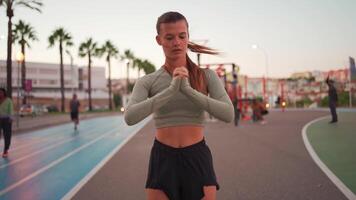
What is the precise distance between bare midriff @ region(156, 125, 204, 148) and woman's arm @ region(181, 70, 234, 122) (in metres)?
0.16

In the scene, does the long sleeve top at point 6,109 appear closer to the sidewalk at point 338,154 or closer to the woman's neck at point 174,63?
the sidewalk at point 338,154

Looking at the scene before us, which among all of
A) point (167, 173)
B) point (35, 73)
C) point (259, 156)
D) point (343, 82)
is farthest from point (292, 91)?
point (35, 73)

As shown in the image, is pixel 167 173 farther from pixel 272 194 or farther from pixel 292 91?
pixel 292 91

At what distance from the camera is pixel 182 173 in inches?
92.2

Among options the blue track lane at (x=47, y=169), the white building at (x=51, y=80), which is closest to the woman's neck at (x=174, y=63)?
the blue track lane at (x=47, y=169)

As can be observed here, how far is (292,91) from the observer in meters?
56.2

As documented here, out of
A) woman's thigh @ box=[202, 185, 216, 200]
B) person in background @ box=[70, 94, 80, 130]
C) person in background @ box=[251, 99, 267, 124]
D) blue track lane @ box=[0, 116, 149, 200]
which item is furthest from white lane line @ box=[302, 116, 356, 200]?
person in background @ box=[70, 94, 80, 130]

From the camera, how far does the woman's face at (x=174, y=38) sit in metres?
2.32

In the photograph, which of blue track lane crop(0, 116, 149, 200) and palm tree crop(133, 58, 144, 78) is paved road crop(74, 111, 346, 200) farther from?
palm tree crop(133, 58, 144, 78)

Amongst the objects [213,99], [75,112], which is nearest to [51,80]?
[75,112]

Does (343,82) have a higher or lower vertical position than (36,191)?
higher

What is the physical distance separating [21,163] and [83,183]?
3545mm

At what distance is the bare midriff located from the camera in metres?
2.33

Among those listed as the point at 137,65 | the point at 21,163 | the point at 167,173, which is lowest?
the point at 21,163
